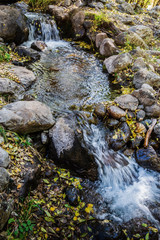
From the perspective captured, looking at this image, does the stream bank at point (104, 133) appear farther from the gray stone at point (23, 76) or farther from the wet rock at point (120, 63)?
the wet rock at point (120, 63)

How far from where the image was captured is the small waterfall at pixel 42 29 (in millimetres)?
9172

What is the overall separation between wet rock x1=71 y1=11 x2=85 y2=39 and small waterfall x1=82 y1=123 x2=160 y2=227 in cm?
775

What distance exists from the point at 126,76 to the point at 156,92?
159 centimetres

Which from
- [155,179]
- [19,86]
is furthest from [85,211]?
[19,86]

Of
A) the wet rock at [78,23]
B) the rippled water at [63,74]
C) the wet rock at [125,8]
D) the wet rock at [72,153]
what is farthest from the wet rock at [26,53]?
the wet rock at [125,8]

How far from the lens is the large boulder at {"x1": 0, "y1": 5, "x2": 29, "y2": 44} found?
7176 millimetres

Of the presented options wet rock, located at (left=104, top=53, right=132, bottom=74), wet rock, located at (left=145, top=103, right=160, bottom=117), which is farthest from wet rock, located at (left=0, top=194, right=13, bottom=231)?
wet rock, located at (left=104, top=53, right=132, bottom=74)

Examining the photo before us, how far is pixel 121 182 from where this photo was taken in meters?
4.12

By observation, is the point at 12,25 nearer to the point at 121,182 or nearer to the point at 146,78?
the point at 146,78

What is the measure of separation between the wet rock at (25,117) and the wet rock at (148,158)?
254cm

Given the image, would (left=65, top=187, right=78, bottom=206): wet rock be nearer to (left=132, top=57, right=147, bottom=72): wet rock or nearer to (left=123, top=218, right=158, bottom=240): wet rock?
(left=123, top=218, right=158, bottom=240): wet rock

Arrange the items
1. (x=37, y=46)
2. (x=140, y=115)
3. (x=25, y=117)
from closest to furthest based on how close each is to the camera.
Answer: (x=25, y=117)
(x=140, y=115)
(x=37, y=46)

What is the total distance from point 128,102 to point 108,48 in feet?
14.3

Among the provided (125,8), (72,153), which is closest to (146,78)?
(72,153)
